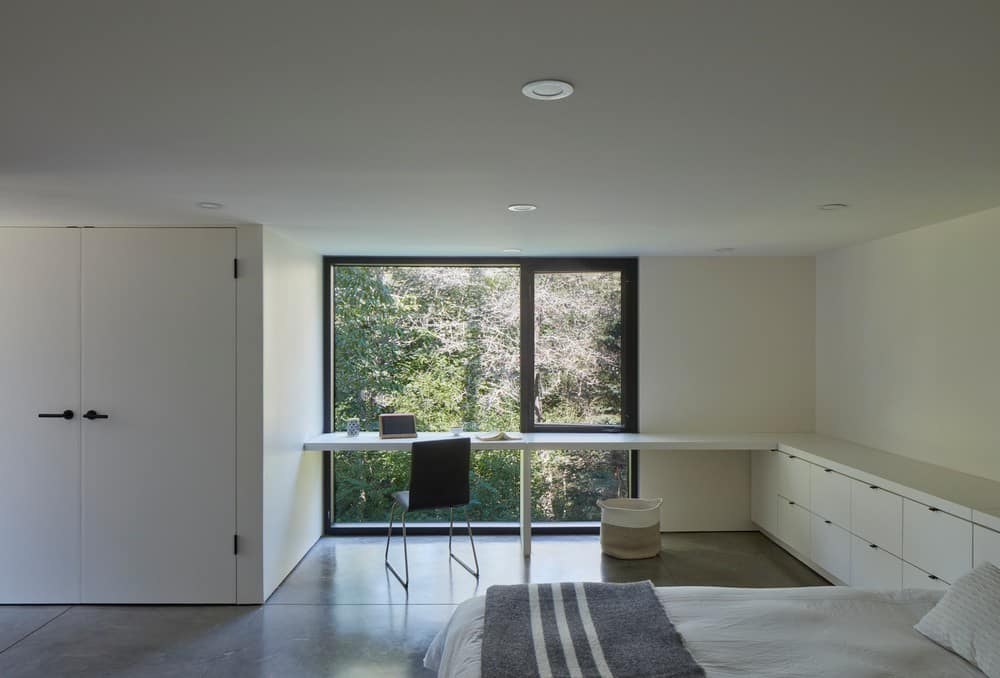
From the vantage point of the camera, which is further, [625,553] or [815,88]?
[625,553]

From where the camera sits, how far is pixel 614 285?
5785mm

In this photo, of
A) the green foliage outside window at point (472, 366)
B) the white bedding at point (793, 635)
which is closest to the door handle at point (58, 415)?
the green foliage outside window at point (472, 366)

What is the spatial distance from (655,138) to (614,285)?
3438 mm

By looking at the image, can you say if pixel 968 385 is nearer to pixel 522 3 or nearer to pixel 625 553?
pixel 625 553

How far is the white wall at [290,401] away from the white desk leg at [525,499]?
1.60 meters

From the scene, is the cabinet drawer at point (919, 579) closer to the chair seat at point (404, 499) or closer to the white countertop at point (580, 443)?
the white countertop at point (580, 443)

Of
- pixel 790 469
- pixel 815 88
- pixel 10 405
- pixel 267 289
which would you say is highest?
pixel 815 88

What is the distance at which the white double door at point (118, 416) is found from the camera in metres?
4.16

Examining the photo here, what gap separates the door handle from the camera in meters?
4.15

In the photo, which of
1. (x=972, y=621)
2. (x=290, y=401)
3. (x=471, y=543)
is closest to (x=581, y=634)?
(x=972, y=621)

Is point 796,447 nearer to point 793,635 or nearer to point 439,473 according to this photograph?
point 439,473

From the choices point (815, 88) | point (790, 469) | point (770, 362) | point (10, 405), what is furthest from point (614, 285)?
point (10, 405)

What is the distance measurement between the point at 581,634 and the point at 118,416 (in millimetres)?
3129

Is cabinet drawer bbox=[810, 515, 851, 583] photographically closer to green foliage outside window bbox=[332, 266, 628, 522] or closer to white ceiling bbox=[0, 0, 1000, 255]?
green foliage outside window bbox=[332, 266, 628, 522]
